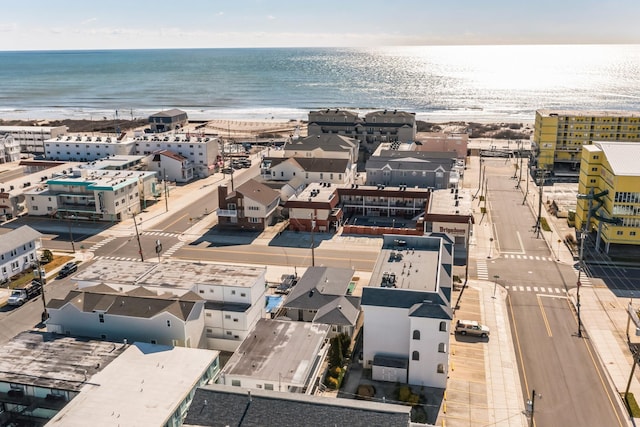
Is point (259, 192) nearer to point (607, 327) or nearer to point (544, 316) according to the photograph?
point (544, 316)

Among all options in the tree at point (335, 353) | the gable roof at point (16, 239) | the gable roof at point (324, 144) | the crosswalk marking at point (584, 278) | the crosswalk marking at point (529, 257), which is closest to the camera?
the tree at point (335, 353)

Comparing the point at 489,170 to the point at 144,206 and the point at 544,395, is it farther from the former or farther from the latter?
the point at 544,395

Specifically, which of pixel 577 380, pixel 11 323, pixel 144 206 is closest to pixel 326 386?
pixel 577 380

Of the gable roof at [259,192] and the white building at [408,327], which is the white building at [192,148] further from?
the white building at [408,327]

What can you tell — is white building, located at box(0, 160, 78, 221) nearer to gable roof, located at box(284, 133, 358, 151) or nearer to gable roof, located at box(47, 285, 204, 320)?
gable roof, located at box(284, 133, 358, 151)

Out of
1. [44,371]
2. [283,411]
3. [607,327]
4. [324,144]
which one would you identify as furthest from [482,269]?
[324,144]

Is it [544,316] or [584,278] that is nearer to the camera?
[544,316]

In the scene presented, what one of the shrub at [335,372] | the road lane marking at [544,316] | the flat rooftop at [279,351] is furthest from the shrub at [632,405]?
the flat rooftop at [279,351]
